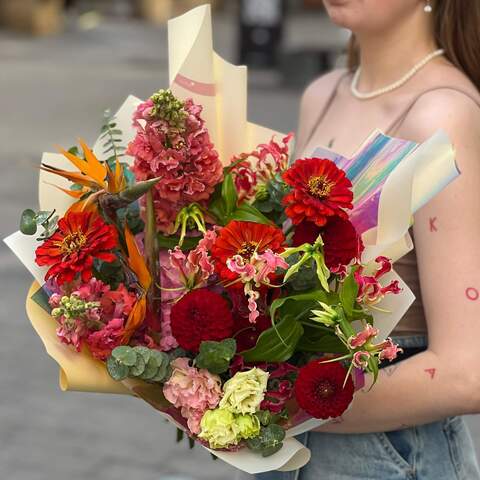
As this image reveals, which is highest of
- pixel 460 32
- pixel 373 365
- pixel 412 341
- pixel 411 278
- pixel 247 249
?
pixel 460 32

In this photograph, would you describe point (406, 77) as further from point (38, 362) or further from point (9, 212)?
point (9, 212)

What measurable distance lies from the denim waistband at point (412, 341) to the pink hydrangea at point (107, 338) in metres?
0.57

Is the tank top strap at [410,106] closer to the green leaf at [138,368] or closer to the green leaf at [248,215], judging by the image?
the green leaf at [248,215]

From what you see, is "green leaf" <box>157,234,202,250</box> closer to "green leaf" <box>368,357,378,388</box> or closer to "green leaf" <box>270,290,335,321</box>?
"green leaf" <box>270,290,335,321</box>

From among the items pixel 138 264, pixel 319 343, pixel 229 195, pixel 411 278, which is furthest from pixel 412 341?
pixel 138 264

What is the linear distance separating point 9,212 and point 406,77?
6.75m

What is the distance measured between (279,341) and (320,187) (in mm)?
240

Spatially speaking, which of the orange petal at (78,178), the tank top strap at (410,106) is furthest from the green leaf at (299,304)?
the tank top strap at (410,106)

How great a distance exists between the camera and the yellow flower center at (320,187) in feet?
5.46

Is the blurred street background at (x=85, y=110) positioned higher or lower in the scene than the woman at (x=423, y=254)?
lower

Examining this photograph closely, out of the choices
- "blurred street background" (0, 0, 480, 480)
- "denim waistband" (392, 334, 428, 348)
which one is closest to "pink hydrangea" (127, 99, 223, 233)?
"denim waistband" (392, 334, 428, 348)

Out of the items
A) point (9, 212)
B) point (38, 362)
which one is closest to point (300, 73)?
point (9, 212)

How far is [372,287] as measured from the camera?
65.3 inches

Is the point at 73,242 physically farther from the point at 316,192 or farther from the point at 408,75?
the point at 408,75
